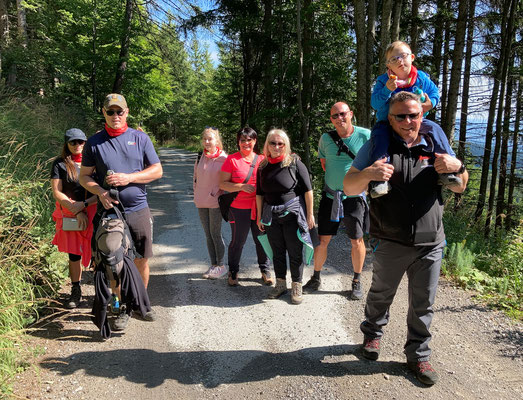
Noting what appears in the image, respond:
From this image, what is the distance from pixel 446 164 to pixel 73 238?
380cm

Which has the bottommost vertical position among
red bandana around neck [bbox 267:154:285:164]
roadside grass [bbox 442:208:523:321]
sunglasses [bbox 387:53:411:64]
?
roadside grass [bbox 442:208:523:321]

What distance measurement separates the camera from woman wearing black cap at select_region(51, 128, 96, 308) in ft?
12.6

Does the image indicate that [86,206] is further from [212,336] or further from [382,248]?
[382,248]

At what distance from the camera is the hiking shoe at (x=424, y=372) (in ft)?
8.90

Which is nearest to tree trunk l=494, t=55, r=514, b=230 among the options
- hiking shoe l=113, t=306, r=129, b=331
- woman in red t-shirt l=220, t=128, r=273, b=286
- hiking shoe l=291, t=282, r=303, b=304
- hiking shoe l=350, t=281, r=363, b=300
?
hiking shoe l=350, t=281, r=363, b=300

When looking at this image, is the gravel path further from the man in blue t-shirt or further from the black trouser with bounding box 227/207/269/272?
the man in blue t-shirt

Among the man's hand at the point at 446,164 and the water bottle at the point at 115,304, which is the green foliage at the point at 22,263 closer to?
the water bottle at the point at 115,304

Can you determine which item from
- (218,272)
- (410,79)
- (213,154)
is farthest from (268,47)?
(410,79)

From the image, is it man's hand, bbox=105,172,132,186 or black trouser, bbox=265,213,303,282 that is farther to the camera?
black trouser, bbox=265,213,303,282

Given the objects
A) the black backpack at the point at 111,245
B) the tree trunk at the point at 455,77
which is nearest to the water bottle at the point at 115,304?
the black backpack at the point at 111,245

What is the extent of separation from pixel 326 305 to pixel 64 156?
136 inches

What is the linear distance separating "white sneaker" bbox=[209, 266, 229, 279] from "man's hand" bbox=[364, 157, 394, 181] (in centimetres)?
303

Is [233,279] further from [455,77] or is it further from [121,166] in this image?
[455,77]

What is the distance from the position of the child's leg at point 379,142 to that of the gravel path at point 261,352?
1.80 meters
